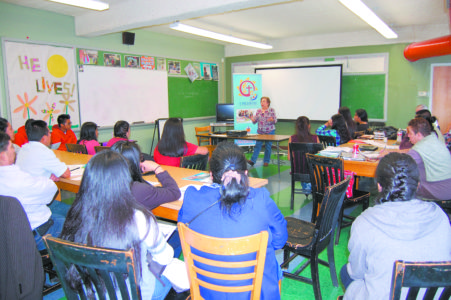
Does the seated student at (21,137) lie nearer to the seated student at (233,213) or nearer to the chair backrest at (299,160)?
the chair backrest at (299,160)

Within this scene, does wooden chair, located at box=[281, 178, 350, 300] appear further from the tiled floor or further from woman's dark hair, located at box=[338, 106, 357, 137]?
woman's dark hair, located at box=[338, 106, 357, 137]

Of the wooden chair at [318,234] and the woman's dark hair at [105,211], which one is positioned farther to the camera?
the wooden chair at [318,234]

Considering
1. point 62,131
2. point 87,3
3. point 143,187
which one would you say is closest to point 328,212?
point 143,187

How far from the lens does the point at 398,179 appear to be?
147 centimetres

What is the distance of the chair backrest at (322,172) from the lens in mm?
2947

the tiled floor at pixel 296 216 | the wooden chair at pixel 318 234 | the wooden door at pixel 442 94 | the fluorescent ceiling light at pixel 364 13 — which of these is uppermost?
the fluorescent ceiling light at pixel 364 13

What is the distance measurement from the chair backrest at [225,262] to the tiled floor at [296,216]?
1197 mm

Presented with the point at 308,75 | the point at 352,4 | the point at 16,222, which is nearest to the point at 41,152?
the point at 16,222

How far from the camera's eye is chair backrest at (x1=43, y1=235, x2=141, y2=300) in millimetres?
1147

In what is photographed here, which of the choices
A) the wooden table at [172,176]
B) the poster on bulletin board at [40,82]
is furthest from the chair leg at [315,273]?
the poster on bulletin board at [40,82]

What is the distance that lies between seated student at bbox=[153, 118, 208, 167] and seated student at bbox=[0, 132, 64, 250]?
138 centimetres

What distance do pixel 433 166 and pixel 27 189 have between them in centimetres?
320

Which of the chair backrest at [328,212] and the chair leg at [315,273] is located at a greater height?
the chair backrest at [328,212]

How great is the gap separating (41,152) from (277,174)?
4.30 m
